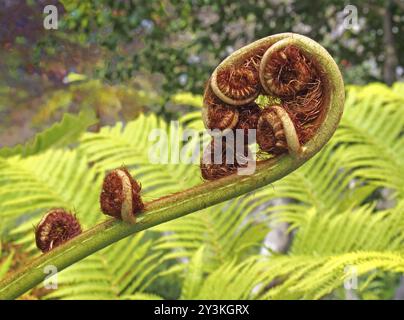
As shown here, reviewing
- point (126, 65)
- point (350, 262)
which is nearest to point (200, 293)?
point (350, 262)

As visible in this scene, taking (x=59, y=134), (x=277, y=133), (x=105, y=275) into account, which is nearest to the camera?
(x=277, y=133)

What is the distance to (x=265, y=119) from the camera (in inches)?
19.5

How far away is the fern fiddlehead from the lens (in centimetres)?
48

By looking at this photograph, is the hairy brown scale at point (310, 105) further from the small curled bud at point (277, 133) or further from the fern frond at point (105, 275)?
the fern frond at point (105, 275)

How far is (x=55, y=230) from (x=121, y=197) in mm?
83

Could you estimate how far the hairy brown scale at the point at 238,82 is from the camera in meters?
0.51

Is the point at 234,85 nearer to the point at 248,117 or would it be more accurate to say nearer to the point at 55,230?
the point at 248,117

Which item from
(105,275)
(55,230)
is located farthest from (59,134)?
(55,230)

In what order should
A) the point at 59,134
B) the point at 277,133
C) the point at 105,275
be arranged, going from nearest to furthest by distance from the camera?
the point at 277,133 < the point at 105,275 < the point at 59,134

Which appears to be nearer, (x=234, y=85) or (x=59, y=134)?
(x=234, y=85)

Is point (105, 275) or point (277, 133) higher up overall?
point (277, 133)

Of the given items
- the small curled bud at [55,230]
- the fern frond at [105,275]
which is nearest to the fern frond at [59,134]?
the fern frond at [105,275]
